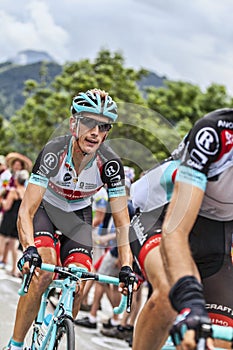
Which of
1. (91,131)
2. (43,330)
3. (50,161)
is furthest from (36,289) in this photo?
(91,131)

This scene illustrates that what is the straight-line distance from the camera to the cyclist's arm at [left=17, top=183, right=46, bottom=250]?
16.0 ft

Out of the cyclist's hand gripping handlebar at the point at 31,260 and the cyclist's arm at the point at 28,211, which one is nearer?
the cyclist's hand gripping handlebar at the point at 31,260

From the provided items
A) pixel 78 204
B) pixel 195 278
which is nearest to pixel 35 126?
pixel 78 204

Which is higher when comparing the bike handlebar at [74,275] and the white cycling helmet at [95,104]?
the white cycling helmet at [95,104]

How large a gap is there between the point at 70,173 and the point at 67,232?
0.47 metres

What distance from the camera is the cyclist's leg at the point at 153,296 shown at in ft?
11.9

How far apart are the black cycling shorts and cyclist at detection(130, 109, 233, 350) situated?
0.87 meters

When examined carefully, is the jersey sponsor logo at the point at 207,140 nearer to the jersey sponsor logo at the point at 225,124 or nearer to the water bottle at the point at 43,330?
the jersey sponsor logo at the point at 225,124

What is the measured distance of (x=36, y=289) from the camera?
204 inches

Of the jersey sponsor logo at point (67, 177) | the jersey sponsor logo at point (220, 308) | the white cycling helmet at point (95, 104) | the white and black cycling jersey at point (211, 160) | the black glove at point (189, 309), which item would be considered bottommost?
the black glove at point (189, 309)

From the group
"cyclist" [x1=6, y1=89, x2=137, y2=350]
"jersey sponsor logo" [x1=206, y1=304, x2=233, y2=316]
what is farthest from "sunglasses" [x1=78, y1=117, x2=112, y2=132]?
"jersey sponsor logo" [x1=206, y1=304, x2=233, y2=316]

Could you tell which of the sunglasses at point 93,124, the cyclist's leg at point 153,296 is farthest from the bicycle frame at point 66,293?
the sunglasses at point 93,124

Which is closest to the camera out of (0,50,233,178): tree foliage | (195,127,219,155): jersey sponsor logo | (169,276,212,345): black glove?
(169,276,212,345): black glove

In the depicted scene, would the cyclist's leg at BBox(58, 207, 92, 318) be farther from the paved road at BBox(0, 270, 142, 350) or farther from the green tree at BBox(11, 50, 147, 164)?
the green tree at BBox(11, 50, 147, 164)
